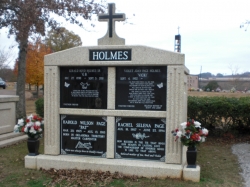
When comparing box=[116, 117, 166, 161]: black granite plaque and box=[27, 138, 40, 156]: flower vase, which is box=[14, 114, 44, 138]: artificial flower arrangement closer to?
box=[27, 138, 40, 156]: flower vase

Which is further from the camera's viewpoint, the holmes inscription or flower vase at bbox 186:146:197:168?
the holmes inscription

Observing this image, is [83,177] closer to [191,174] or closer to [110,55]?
[191,174]

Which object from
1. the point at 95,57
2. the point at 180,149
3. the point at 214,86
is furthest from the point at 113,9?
the point at 214,86

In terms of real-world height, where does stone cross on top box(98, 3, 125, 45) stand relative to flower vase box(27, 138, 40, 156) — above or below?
above

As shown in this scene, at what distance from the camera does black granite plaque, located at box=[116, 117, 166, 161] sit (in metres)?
5.49

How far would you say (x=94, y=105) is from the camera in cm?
577

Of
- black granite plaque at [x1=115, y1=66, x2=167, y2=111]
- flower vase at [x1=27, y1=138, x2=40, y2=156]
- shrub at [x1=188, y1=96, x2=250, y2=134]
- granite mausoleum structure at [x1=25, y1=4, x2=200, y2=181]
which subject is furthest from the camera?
shrub at [x1=188, y1=96, x2=250, y2=134]

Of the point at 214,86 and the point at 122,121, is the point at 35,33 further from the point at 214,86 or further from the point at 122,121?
the point at 214,86

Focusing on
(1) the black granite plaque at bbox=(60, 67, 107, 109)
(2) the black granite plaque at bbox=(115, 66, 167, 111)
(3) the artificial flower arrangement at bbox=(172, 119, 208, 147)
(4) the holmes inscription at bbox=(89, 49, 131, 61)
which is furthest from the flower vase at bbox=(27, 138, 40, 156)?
(3) the artificial flower arrangement at bbox=(172, 119, 208, 147)

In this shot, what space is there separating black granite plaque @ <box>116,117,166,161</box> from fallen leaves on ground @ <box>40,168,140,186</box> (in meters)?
0.51

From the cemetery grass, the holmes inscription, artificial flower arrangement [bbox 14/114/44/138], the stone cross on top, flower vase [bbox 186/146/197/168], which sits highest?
the stone cross on top

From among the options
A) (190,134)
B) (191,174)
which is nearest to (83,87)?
(190,134)

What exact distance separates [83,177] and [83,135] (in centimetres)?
94

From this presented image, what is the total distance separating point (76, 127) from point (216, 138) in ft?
16.7
